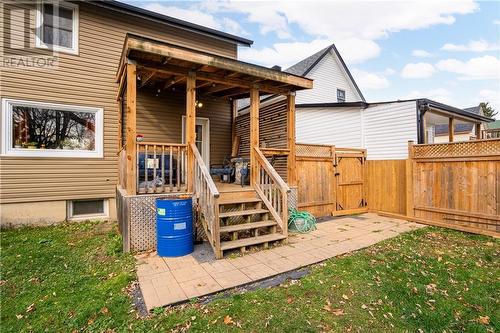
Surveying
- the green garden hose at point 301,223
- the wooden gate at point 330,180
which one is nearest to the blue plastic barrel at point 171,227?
the green garden hose at point 301,223

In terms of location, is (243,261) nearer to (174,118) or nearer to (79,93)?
(174,118)

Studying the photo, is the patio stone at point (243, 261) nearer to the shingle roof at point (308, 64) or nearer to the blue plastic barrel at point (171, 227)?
the blue plastic barrel at point (171, 227)

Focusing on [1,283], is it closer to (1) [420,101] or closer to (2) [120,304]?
(2) [120,304]

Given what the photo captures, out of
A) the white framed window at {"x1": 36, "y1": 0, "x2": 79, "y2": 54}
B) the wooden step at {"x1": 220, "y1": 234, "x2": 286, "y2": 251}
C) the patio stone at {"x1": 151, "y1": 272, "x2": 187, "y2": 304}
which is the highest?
the white framed window at {"x1": 36, "y1": 0, "x2": 79, "y2": 54}

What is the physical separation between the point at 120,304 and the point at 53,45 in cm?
710

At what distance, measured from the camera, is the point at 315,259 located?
4184 mm

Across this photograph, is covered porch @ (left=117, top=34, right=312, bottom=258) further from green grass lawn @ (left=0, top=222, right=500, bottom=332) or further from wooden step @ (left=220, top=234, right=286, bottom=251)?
green grass lawn @ (left=0, top=222, right=500, bottom=332)

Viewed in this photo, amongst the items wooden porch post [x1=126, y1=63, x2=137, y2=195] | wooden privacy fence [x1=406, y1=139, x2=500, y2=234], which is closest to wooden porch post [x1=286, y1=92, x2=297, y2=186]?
wooden privacy fence [x1=406, y1=139, x2=500, y2=234]

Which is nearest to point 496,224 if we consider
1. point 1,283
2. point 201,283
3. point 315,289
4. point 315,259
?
point 315,259

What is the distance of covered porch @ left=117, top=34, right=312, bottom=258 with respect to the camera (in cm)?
459

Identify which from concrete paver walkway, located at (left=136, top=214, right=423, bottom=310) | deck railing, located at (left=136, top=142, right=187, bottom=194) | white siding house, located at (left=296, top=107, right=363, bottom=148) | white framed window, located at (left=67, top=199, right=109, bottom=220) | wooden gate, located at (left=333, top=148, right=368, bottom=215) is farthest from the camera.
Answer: white siding house, located at (left=296, top=107, right=363, bottom=148)

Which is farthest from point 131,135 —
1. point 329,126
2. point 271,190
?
point 329,126

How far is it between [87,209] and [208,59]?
541 cm

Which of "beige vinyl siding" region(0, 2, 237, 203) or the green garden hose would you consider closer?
the green garden hose
